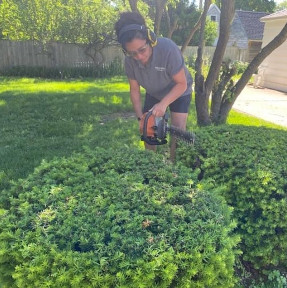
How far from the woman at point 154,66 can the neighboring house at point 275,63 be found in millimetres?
11306

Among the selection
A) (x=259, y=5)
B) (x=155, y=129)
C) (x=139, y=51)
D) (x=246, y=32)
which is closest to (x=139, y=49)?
(x=139, y=51)

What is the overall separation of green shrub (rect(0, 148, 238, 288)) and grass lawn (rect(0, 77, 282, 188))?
2137 mm

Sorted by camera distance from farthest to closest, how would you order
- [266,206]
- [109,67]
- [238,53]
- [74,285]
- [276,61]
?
1. [238,53]
2. [109,67]
3. [276,61]
4. [266,206]
5. [74,285]

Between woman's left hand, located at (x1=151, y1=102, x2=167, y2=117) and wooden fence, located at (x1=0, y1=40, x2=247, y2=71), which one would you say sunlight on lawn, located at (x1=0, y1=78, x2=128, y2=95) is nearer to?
wooden fence, located at (x1=0, y1=40, x2=247, y2=71)

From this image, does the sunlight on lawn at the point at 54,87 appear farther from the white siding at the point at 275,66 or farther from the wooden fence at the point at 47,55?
the white siding at the point at 275,66

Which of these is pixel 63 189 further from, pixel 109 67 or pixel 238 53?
pixel 238 53

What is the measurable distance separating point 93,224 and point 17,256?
1.22ft

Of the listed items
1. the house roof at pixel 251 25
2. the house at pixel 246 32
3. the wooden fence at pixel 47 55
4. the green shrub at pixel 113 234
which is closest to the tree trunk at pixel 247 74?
the green shrub at pixel 113 234

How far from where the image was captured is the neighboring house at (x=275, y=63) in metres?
13.2

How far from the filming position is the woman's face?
9.02 feet

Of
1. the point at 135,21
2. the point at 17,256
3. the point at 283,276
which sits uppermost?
the point at 135,21

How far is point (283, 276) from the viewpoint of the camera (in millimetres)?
2492

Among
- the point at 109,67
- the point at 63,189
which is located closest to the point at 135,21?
the point at 63,189

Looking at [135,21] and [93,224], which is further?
[135,21]
